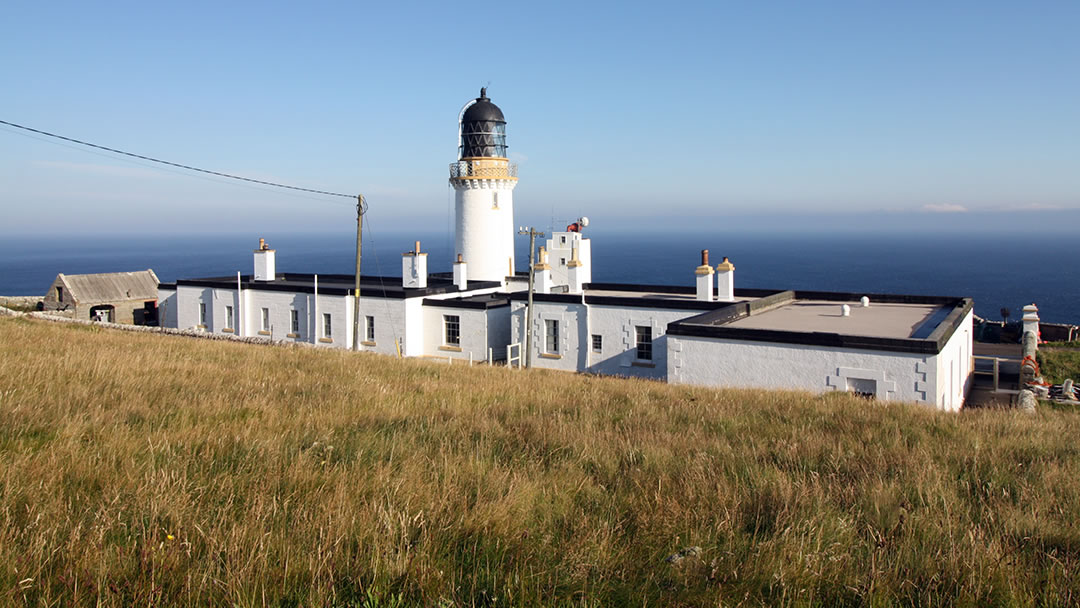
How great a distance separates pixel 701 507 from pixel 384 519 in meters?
2.17

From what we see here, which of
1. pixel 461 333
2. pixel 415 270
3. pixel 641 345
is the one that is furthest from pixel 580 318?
pixel 415 270

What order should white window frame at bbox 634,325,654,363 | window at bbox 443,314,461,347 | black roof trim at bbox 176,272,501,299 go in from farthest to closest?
black roof trim at bbox 176,272,501,299 < window at bbox 443,314,461,347 < white window frame at bbox 634,325,654,363

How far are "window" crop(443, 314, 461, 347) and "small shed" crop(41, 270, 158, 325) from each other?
21.1 m

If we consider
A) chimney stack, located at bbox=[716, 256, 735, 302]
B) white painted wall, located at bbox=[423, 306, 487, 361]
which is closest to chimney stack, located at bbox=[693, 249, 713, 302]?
chimney stack, located at bbox=[716, 256, 735, 302]

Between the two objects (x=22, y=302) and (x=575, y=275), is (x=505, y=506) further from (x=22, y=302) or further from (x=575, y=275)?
(x=22, y=302)

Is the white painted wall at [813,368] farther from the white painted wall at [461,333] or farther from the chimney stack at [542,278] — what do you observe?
the white painted wall at [461,333]

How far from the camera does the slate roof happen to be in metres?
38.5

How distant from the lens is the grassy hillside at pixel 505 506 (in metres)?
3.61

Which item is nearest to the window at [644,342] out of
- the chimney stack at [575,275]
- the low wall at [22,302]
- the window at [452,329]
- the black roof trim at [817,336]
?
the black roof trim at [817,336]

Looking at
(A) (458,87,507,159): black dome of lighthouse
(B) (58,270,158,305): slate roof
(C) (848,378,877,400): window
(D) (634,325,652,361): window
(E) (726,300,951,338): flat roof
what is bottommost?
(C) (848,378,877,400): window

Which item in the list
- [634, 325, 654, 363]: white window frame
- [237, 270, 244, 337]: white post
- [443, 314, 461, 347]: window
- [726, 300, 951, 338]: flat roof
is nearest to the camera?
[726, 300, 951, 338]: flat roof

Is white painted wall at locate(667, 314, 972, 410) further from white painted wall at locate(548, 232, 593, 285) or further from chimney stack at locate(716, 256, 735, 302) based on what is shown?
white painted wall at locate(548, 232, 593, 285)

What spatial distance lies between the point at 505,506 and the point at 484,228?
3210cm

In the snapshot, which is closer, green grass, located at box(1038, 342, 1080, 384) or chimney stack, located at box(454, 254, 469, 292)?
green grass, located at box(1038, 342, 1080, 384)
